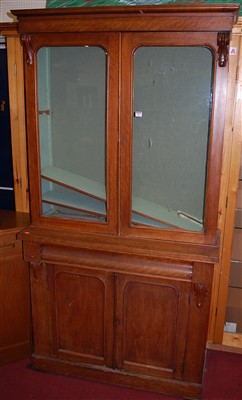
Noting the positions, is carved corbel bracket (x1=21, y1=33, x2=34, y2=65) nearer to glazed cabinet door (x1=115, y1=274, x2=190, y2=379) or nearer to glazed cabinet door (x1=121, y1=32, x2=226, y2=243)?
glazed cabinet door (x1=121, y1=32, x2=226, y2=243)

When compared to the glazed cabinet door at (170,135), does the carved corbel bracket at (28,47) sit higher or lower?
higher

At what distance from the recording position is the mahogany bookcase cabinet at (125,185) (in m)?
1.78

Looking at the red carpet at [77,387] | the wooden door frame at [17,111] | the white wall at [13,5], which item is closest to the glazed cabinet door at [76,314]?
the red carpet at [77,387]

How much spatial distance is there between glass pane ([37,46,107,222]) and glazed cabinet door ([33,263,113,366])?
1.17ft

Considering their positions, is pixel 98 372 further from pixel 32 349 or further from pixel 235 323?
pixel 235 323

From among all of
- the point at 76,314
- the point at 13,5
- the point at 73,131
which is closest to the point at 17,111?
the point at 73,131

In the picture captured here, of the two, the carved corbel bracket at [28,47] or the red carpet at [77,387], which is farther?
the red carpet at [77,387]

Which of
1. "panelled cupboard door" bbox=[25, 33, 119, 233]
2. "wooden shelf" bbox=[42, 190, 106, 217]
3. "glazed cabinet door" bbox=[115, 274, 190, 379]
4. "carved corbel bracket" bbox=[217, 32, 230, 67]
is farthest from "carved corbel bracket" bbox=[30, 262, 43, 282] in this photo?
"carved corbel bracket" bbox=[217, 32, 230, 67]

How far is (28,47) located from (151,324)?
164 cm

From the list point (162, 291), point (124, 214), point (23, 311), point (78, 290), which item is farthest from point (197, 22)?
point (23, 311)

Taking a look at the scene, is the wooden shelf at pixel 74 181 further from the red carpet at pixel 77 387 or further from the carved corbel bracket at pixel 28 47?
the red carpet at pixel 77 387

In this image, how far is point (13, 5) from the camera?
2.32 m

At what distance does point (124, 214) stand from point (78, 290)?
0.55 metres

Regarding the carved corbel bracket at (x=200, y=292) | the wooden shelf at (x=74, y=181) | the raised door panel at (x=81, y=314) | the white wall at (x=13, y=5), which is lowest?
the raised door panel at (x=81, y=314)
